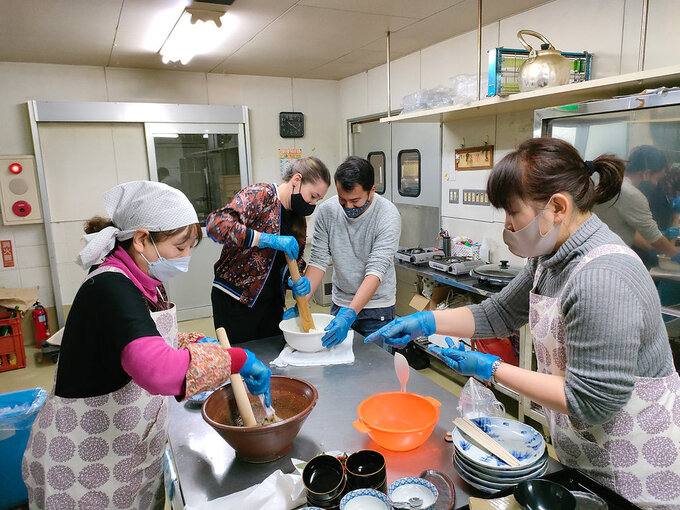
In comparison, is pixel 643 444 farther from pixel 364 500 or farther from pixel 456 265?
pixel 456 265

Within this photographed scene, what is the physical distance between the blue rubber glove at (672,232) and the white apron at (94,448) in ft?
6.90

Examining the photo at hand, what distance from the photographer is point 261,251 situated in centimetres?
217

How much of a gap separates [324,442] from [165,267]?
2.15 feet

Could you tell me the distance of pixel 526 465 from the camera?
1.00 metres

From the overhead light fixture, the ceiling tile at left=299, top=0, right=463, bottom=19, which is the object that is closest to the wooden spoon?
the ceiling tile at left=299, top=0, right=463, bottom=19

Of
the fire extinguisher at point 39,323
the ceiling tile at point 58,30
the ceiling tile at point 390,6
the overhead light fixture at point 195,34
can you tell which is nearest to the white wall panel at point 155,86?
the ceiling tile at point 58,30

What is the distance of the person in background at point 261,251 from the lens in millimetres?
2135

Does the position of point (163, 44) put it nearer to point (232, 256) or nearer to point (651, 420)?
point (232, 256)

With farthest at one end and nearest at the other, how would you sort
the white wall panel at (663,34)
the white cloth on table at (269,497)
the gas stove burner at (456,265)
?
the gas stove burner at (456,265)
the white wall panel at (663,34)
the white cloth on table at (269,497)

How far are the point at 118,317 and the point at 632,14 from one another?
274 cm

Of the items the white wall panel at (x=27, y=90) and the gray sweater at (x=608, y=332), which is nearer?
the gray sweater at (x=608, y=332)

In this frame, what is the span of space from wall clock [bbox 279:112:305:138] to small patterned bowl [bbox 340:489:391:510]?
4496 mm

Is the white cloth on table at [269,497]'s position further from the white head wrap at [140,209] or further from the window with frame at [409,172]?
the window with frame at [409,172]

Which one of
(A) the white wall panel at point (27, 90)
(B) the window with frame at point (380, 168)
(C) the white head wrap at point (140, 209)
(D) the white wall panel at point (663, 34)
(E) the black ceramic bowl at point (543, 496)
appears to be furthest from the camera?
(B) the window with frame at point (380, 168)
